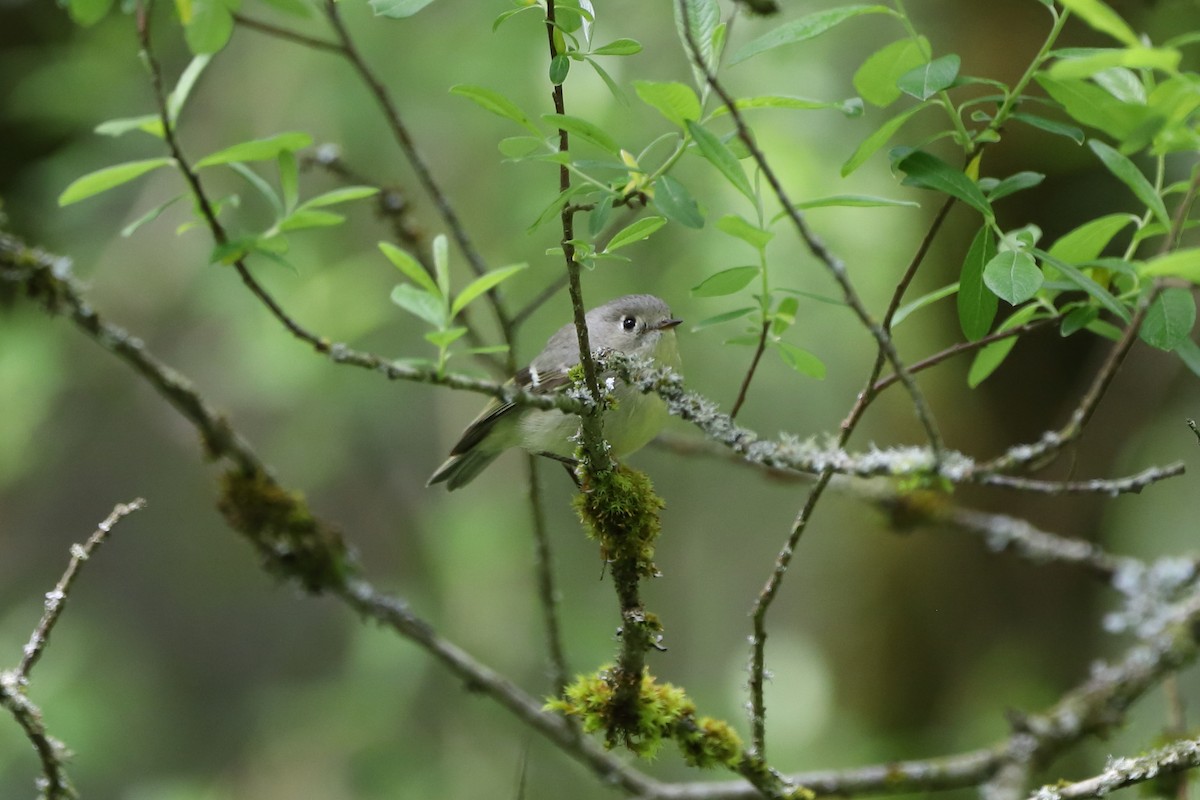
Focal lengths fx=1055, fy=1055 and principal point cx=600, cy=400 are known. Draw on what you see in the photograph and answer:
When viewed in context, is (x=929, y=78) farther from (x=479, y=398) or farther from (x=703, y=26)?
(x=479, y=398)

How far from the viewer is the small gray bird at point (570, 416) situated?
3.23 m

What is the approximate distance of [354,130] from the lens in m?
5.08

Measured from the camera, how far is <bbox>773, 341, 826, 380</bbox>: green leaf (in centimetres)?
200

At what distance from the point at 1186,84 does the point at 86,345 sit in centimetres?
548

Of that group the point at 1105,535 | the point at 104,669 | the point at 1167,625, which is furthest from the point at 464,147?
the point at 1167,625

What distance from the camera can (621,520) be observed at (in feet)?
6.36

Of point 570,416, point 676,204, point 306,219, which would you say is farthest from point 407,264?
point 570,416

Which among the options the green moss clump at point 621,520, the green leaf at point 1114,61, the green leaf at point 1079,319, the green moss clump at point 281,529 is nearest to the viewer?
the green leaf at point 1114,61

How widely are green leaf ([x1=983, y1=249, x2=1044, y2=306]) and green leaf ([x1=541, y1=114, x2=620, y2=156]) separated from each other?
60 centimetres

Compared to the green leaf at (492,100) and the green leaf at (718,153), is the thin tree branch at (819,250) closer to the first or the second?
the green leaf at (718,153)

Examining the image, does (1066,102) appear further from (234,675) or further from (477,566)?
(234,675)

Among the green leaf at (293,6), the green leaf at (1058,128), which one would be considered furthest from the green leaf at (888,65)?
the green leaf at (293,6)

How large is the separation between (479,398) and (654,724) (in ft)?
12.2

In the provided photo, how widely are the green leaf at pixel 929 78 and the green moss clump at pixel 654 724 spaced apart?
112cm
